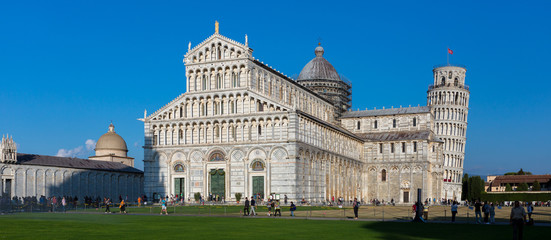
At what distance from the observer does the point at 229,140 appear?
243 feet

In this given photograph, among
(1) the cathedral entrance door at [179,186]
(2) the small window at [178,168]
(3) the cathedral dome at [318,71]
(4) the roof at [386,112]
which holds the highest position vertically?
(3) the cathedral dome at [318,71]

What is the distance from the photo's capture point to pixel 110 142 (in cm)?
10881

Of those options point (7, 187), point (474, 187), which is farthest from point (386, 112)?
point (7, 187)

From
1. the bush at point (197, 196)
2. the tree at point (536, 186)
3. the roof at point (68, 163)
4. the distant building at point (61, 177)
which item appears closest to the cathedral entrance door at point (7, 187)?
the distant building at point (61, 177)

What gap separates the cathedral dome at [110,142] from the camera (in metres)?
109

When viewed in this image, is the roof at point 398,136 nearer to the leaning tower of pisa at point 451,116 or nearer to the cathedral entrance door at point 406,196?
the cathedral entrance door at point 406,196

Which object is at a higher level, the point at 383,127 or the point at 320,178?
the point at 383,127

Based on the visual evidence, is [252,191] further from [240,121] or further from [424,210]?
[424,210]

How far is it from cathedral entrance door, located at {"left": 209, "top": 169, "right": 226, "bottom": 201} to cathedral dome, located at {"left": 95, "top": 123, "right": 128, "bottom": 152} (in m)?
39.8

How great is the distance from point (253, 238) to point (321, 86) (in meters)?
83.9

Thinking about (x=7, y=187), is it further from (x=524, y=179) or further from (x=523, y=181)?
(x=524, y=179)

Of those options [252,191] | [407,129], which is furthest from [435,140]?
[252,191]

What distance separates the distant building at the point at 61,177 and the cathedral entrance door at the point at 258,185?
26899 mm

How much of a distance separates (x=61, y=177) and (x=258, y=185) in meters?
28.1
